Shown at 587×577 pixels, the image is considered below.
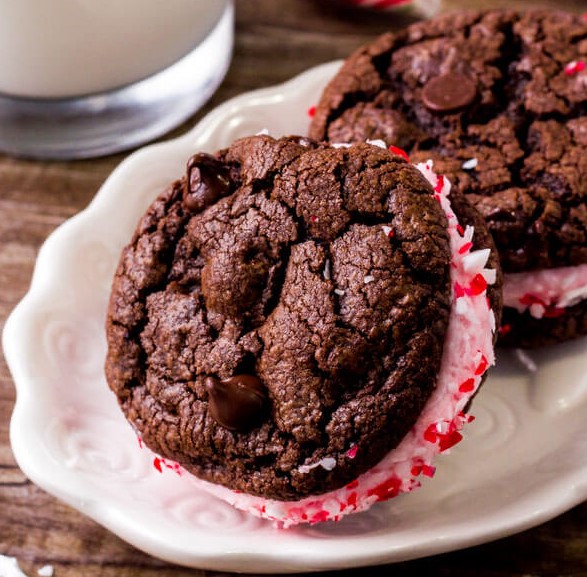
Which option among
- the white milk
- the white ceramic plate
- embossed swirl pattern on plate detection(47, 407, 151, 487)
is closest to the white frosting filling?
the white ceramic plate

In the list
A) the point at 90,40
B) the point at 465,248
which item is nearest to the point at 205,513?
the point at 465,248

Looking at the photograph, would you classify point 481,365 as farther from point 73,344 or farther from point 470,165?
point 73,344

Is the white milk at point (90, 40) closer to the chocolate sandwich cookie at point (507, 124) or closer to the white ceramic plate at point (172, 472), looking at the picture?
Answer: the white ceramic plate at point (172, 472)

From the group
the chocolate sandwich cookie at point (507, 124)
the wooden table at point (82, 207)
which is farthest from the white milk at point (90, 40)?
the chocolate sandwich cookie at point (507, 124)

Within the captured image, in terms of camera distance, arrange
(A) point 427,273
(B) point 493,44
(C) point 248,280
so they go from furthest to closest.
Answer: (B) point 493,44 < (C) point 248,280 < (A) point 427,273

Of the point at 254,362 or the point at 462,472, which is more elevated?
the point at 254,362

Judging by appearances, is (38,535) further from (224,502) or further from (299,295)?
(299,295)

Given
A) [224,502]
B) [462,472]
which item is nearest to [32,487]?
[224,502]
